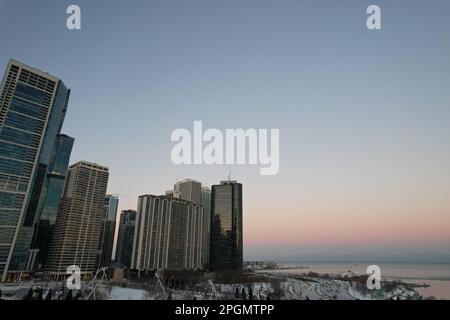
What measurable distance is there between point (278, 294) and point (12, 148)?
133 feet

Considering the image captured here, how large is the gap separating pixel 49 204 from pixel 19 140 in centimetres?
2827

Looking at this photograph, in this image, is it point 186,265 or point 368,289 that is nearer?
point 368,289

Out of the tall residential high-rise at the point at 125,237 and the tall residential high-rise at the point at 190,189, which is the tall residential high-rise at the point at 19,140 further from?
the tall residential high-rise at the point at 190,189

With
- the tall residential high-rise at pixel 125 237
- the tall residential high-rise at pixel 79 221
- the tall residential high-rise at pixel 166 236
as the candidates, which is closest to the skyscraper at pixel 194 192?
the tall residential high-rise at pixel 125 237

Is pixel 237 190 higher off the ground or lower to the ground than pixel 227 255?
higher

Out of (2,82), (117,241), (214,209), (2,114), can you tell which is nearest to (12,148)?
(2,114)

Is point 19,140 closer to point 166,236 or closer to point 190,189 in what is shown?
point 166,236

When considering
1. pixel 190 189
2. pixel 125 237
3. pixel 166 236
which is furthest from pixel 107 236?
pixel 166 236

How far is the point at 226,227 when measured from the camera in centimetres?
7462

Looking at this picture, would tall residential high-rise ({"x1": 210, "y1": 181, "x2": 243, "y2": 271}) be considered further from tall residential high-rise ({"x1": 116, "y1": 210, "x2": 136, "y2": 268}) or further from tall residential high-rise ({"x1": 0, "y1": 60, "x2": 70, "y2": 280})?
tall residential high-rise ({"x1": 0, "y1": 60, "x2": 70, "y2": 280})

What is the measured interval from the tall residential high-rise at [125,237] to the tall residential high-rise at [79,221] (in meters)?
20.3

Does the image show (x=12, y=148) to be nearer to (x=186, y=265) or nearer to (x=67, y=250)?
(x=67, y=250)

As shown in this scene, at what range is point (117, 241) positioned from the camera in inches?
3812
